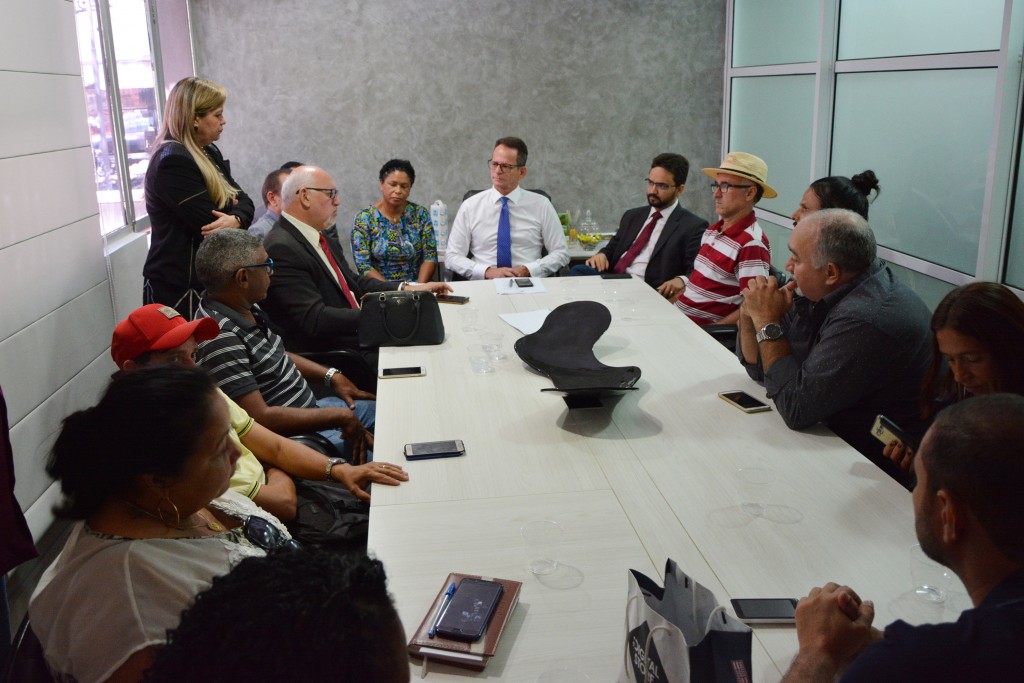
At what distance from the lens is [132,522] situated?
153 cm

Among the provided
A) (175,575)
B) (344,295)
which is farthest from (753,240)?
(175,575)

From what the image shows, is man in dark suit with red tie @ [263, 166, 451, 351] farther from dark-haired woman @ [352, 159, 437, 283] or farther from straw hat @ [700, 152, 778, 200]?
straw hat @ [700, 152, 778, 200]

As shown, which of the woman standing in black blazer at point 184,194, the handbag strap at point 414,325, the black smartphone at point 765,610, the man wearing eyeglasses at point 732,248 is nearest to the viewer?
the black smartphone at point 765,610

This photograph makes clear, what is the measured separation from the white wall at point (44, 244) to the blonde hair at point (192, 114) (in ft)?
1.27

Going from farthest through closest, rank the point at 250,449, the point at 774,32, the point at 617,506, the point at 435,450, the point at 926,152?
the point at 774,32, the point at 926,152, the point at 250,449, the point at 435,450, the point at 617,506

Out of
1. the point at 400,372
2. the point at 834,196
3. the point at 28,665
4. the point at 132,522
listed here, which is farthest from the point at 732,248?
the point at 28,665

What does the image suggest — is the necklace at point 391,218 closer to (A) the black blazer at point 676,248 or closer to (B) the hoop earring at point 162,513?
(A) the black blazer at point 676,248

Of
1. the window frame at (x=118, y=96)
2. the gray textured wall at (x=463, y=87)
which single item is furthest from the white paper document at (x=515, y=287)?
the gray textured wall at (x=463, y=87)

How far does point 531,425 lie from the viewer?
8.56 ft

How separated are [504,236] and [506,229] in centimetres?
4

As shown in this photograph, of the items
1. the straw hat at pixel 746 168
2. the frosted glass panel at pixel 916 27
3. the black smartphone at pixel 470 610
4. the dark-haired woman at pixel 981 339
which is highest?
the frosted glass panel at pixel 916 27

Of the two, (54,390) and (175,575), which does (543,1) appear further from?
(175,575)

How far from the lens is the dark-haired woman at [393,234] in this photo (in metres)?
5.07

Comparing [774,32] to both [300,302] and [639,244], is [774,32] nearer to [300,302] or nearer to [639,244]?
[639,244]
